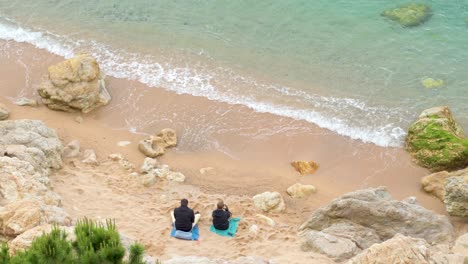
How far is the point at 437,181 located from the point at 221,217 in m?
6.16

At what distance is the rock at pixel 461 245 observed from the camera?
12118mm

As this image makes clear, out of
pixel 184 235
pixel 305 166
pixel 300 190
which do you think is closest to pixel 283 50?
pixel 305 166

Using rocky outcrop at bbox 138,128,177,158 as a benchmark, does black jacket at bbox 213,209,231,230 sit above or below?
below

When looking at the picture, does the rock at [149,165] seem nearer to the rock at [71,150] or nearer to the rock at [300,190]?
the rock at [71,150]

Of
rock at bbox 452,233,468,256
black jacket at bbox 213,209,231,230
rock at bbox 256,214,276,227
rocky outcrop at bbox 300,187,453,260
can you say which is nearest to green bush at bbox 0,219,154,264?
black jacket at bbox 213,209,231,230

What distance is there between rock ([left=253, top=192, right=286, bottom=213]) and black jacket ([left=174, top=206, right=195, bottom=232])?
213 centimetres

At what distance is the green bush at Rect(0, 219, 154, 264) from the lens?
741 cm

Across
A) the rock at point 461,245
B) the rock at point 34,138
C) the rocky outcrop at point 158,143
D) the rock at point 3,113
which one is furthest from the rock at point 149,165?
the rock at point 461,245

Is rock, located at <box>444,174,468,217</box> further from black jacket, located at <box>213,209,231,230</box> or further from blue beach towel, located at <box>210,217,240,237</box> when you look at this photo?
black jacket, located at <box>213,209,231,230</box>

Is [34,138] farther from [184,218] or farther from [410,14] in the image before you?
[410,14]

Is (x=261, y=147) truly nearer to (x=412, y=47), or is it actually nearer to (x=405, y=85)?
(x=405, y=85)

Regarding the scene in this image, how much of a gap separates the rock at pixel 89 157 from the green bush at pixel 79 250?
805 centimetres

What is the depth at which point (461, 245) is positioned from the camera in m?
12.4

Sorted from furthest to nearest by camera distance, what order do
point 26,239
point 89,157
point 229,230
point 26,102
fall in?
point 26,102, point 89,157, point 229,230, point 26,239
